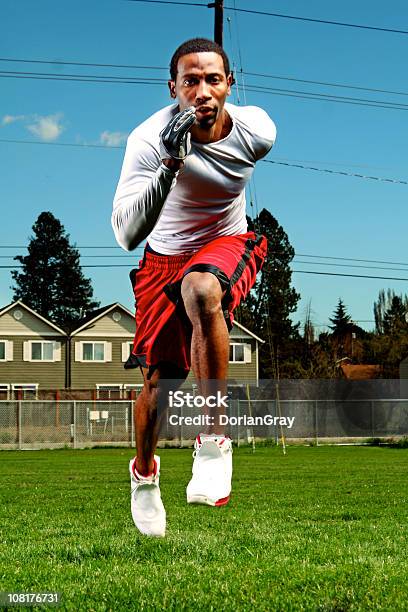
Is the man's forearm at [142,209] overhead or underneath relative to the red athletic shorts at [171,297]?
overhead

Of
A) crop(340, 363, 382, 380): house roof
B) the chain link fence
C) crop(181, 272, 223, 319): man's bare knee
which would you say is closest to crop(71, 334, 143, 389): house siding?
the chain link fence

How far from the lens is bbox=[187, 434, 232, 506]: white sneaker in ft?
12.1

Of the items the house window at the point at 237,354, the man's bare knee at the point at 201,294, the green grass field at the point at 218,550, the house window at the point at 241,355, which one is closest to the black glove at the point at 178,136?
the man's bare knee at the point at 201,294

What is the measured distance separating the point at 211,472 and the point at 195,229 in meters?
0.94

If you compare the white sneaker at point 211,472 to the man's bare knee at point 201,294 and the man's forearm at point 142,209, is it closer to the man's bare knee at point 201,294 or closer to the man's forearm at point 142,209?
the man's bare knee at point 201,294

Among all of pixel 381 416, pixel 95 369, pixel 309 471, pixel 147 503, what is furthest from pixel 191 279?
pixel 95 369

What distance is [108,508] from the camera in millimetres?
12625

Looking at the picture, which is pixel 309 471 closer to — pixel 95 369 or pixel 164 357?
pixel 164 357

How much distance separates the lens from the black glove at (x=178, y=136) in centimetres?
317

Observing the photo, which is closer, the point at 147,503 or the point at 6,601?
the point at 6,601

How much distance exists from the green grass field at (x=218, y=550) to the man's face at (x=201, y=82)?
2.39 m

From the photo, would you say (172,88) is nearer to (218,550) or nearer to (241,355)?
(218,550)

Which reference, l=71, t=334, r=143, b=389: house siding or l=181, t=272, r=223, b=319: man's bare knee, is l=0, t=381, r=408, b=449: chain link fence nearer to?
l=71, t=334, r=143, b=389: house siding

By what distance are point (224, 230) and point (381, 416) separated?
42.6 metres
